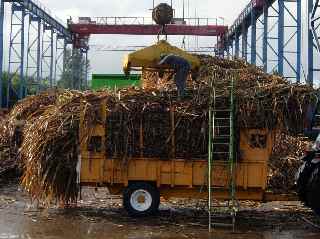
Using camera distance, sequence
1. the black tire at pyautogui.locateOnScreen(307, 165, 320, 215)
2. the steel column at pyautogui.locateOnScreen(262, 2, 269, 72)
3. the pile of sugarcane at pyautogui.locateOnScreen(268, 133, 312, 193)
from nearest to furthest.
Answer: the black tire at pyautogui.locateOnScreen(307, 165, 320, 215) → the pile of sugarcane at pyautogui.locateOnScreen(268, 133, 312, 193) → the steel column at pyautogui.locateOnScreen(262, 2, 269, 72)

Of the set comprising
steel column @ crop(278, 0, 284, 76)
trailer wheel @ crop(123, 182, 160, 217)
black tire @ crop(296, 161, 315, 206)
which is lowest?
trailer wheel @ crop(123, 182, 160, 217)

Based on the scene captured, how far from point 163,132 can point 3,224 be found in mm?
3193

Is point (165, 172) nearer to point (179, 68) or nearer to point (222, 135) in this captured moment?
point (222, 135)

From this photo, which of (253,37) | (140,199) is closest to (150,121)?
(140,199)

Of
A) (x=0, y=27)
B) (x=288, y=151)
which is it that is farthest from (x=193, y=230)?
(x=0, y=27)

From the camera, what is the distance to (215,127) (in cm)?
1061

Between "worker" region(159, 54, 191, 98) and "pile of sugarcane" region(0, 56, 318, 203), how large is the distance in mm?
178

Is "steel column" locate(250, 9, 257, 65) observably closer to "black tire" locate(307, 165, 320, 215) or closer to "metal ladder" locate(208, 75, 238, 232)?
"metal ladder" locate(208, 75, 238, 232)

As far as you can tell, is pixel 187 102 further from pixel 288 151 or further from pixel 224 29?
pixel 224 29

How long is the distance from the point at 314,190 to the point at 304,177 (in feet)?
1.31

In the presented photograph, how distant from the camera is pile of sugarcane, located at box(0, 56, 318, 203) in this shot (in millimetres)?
10648

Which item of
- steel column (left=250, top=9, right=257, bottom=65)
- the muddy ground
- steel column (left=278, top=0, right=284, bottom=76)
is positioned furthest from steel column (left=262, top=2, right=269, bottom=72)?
the muddy ground

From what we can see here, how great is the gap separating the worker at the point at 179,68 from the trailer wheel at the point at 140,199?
5.93ft

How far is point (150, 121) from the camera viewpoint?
1081 cm
